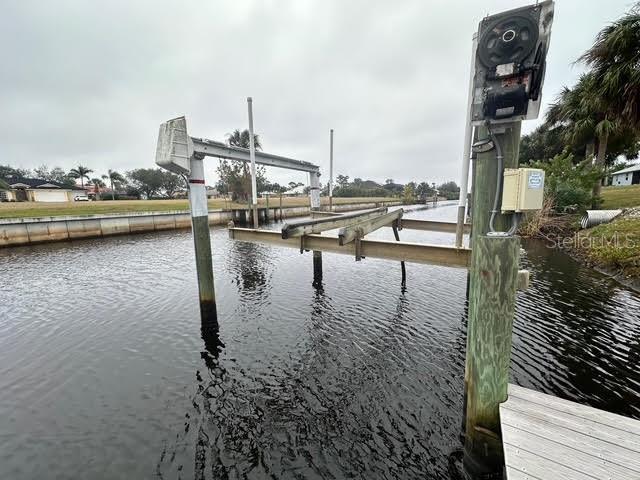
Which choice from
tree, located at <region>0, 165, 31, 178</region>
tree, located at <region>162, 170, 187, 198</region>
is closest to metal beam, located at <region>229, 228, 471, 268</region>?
tree, located at <region>162, 170, 187, 198</region>

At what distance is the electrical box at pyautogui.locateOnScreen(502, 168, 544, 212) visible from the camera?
2.17 meters

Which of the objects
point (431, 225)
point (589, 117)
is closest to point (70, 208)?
point (431, 225)

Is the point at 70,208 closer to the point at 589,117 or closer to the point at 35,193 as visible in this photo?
the point at 35,193

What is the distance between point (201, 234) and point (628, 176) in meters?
71.7

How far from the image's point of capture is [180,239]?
18.6 metres

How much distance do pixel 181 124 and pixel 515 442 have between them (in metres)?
6.98

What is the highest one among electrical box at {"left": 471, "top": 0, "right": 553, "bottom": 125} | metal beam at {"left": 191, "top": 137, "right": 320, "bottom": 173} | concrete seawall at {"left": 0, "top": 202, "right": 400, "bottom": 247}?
metal beam at {"left": 191, "top": 137, "right": 320, "bottom": 173}

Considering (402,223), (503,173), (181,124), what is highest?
(181,124)

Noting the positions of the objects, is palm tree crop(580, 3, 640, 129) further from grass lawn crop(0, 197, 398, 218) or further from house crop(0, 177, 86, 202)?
house crop(0, 177, 86, 202)

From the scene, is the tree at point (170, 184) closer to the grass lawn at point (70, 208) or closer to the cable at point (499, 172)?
the grass lawn at point (70, 208)

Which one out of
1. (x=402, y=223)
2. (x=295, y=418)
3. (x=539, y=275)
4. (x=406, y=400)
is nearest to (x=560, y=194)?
(x=539, y=275)

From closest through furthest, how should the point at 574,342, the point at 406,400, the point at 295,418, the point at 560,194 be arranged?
the point at 295,418 < the point at 406,400 < the point at 574,342 < the point at 560,194

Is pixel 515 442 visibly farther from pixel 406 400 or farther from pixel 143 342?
pixel 143 342

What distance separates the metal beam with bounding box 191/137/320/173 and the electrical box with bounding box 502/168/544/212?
6237 mm
